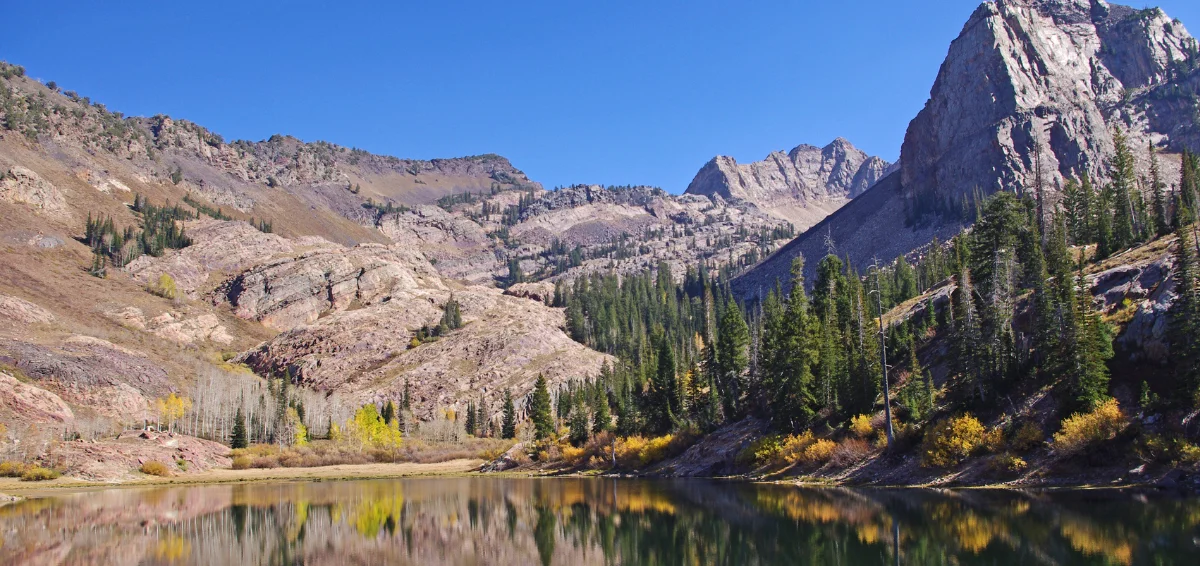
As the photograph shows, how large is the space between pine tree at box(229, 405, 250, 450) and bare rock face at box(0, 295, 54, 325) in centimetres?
4818

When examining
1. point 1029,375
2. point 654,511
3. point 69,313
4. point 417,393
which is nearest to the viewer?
point 654,511

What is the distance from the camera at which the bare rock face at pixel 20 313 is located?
13812cm

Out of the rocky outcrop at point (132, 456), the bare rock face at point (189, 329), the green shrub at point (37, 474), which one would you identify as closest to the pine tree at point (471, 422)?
the rocky outcrop at point (132, 456)

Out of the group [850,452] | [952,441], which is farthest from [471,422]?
[952,441]

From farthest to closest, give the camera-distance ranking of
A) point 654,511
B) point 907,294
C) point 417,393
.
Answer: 1. point 417,393
2. point 907,294
3. point 654,511

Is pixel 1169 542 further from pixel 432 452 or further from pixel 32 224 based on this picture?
pixel 32 224

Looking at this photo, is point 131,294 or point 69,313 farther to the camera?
point 131,294

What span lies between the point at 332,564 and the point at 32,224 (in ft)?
708

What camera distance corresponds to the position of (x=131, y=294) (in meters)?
186

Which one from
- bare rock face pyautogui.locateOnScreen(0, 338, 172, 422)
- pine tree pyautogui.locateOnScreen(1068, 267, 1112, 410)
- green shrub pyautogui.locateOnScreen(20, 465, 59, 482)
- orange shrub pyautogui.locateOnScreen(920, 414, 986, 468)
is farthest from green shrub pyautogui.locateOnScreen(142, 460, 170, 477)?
pine tree pyautogui.locateOnScreen(1068, 267, 1112, 410)

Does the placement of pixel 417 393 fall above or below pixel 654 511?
above

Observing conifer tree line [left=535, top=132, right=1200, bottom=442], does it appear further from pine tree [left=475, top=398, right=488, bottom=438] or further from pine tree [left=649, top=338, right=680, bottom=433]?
pine tree [left=475, top=398, right=488, bottom=438]

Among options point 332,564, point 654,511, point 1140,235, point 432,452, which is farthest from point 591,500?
point 432,452

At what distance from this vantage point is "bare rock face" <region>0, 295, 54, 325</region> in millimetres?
138125
